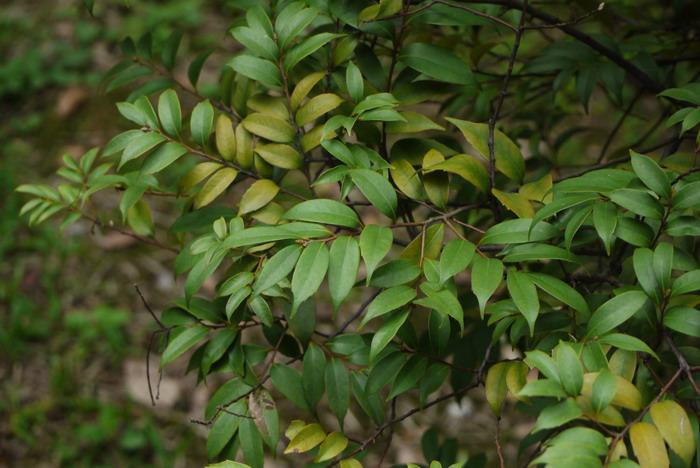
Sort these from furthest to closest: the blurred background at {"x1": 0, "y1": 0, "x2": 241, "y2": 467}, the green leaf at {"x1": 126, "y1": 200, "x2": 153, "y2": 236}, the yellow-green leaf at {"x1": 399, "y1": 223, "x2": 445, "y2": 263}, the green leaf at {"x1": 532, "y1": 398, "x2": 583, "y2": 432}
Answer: the blurred background at {"x1": 0, "y1": 0, "x2": 241, "y2": 467} < the green leaf at {"x1": 126, "y1": 200, "x2": 153, "y2": 236} < the yellow-green leaf at {"x1": 399, "y1": 223, "x2": 445, "y2": 263} < the green leaf at {"x1": 532, "y1": 398, "x2": 583, "y2": 432}

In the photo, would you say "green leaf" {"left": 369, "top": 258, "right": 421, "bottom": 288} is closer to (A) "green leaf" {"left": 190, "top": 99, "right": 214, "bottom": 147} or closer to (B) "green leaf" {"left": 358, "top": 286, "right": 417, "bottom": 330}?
(B) "green leaf" {"left": 358, "top": 286, "right": 417, "bottom": 330}

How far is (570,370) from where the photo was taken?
0.67 metres

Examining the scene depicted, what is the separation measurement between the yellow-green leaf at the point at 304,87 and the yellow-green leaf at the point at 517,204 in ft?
1.01

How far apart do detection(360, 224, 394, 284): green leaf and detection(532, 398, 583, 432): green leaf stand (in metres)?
0.23

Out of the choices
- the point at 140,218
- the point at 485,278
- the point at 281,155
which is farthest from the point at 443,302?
the point at 140,218

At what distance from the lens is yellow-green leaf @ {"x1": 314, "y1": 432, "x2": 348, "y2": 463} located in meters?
0.90

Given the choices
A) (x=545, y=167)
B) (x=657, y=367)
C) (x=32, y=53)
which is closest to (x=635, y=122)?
(x=545, y=167)

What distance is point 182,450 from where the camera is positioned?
6.55ft

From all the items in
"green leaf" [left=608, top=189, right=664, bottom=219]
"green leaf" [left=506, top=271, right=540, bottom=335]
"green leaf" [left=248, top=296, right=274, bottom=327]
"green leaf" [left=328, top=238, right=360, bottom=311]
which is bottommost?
"green leaf" [left=248, top=296, right=274, bottom=327]

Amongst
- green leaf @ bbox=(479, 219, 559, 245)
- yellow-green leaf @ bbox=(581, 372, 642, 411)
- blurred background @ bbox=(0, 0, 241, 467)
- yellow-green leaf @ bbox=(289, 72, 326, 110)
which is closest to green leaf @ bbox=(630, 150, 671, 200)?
green leaf @ bbox=(479, 219, 559, 245)

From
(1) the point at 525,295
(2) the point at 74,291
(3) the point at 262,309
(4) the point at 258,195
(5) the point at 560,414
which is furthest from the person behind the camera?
(2) the point at 74,291

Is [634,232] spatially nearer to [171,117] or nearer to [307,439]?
[307,439]

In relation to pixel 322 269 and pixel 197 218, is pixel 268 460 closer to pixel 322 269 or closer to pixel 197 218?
pixel 197 218

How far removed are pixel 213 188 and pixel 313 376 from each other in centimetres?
32
